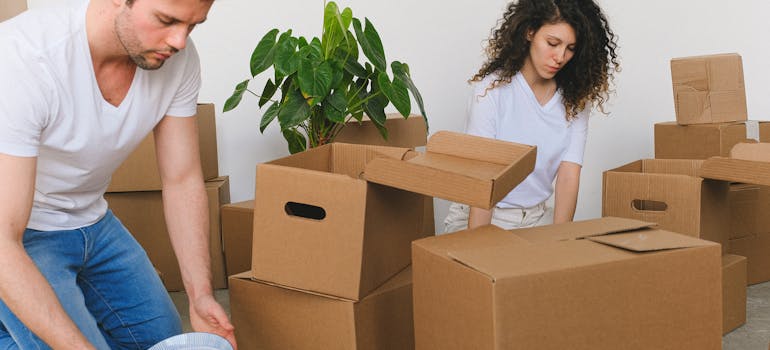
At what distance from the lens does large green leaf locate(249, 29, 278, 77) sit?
209cm

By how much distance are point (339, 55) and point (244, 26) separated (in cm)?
63

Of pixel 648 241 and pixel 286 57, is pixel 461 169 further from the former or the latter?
pixel 286 57

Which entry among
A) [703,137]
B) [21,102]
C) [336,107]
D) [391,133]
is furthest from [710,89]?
[21,102]

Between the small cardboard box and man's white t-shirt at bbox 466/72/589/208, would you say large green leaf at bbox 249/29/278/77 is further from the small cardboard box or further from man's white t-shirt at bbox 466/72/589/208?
the small cardboard box

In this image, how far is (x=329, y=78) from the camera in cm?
204

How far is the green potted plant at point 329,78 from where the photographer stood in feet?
6.73

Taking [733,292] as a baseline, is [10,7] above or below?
above

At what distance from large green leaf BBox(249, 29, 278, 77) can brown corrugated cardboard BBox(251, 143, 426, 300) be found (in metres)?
0.73

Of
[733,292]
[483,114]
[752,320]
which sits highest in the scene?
[483,114]

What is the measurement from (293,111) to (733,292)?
1216 mm

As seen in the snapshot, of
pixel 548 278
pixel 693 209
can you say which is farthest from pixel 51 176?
pixel 693 209

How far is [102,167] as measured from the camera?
4.59ft

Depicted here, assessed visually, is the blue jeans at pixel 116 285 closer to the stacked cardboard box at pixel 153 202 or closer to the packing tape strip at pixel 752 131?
the stacked cardboard box at pixel 153 202

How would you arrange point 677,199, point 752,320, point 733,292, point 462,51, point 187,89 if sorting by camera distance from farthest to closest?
1. point 462,51
2. point 752,320
3. point 733,292
4. point 677,199
5. point 187,89
